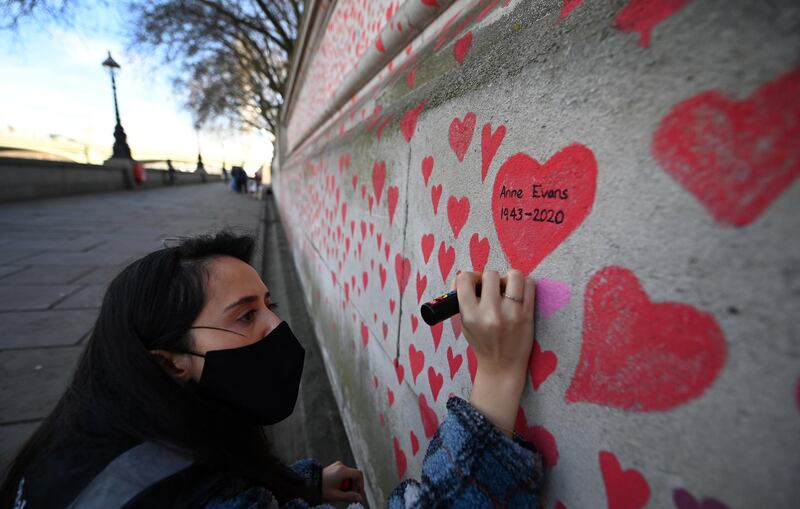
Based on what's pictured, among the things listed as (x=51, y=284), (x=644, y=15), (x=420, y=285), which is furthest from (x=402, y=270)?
(x=51, y=284)

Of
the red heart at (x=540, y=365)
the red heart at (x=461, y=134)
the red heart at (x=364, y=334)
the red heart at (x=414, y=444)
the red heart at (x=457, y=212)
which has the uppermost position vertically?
the red heart at (x=461, y=134)

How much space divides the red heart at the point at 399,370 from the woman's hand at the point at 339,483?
0.44 metres

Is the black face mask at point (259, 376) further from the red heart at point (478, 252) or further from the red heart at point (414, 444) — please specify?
the red heart at point (478, 252)

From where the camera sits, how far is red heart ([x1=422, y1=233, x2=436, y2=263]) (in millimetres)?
1239

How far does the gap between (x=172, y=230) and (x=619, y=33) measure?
8238mm

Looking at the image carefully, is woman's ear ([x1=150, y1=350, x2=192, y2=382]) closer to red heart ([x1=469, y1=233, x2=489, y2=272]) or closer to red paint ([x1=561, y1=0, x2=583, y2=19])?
red heart ([x1=469, y1=233, x2=489, y2=272])

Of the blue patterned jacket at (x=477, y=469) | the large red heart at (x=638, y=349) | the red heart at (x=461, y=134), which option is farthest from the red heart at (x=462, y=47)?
the blue patterned jacket at (x=477, y=469)

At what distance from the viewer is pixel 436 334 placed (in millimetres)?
1245

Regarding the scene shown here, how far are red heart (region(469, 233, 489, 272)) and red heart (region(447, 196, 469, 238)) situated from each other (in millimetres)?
69

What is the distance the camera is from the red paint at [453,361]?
3.55 ft

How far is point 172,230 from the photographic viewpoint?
7246 mm

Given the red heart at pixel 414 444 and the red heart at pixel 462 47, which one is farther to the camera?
the red heart at pixel 414 444

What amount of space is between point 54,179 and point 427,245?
12877mm

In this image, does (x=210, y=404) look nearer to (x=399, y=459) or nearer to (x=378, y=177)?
(x=399, y=459)
